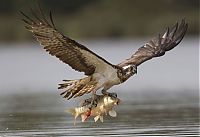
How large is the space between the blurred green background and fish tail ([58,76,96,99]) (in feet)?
83.9

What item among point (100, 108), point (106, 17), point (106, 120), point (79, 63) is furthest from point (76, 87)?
point (106, 17)

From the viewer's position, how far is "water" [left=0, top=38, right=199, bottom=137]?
1406 cm

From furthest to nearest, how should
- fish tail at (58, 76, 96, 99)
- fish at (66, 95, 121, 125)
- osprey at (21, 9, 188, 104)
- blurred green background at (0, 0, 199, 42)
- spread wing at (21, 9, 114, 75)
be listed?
blurred green background at (0, 0, 199, 42), fish tail at (58, 76, 96, 99), fish at (66, 95, 121, 125), osprey at (21, 9, 188, 104), spread wing at (21, 9, 114, 75)

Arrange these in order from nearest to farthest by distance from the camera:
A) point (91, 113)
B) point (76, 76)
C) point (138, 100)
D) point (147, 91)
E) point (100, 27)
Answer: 1. point (91, 113)
2. point (138, 100)
3. point (147, 91)
4. point (76, 76)
5. point (100, 27)

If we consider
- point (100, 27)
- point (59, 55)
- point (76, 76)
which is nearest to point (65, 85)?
point (59, 55)

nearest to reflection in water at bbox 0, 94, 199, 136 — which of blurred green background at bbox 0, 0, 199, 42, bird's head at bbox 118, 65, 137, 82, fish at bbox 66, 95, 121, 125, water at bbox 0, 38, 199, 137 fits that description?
water at bbox 0, 38, 199, 137

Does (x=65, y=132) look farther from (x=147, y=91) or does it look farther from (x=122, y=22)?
(x=122, y=22)

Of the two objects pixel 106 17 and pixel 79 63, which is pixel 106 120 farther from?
pixel 106 17

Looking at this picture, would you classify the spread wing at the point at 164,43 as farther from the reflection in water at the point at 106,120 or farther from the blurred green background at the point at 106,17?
the blurred green background at the point at 106,17

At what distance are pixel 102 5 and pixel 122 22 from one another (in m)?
4.61

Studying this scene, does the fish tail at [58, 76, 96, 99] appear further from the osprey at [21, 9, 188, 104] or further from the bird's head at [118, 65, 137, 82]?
the bird's head at [118, 65, 137, 82]

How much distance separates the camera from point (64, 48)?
42.8ft

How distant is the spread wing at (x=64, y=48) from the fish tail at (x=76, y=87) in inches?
7.2

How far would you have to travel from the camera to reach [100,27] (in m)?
41.8
